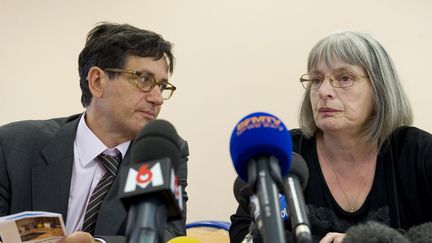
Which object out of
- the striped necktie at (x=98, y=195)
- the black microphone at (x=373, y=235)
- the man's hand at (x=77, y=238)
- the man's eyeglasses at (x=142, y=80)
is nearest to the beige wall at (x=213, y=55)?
the man's eyeglasses at (x=142, y=80)

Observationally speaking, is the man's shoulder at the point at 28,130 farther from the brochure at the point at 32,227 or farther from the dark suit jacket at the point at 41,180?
the brochure at the point at 32,227

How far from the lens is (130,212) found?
1.71 feet

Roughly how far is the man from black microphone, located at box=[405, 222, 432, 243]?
84 cm

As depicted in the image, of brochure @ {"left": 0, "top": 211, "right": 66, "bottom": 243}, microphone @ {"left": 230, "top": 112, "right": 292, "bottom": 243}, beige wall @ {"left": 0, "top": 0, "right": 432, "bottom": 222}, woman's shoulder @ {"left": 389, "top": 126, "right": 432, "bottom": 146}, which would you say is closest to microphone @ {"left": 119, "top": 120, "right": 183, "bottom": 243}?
microphone @ {"left": 230, "top": 112, "right": 292, "bottom": 243}

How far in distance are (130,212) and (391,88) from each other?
1.31m

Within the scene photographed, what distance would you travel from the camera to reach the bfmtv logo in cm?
52

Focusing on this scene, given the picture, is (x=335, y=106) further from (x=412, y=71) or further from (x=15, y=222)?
(x=412, y=71)

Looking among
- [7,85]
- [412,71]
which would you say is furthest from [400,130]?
[7,85]

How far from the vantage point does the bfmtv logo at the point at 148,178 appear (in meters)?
0.52

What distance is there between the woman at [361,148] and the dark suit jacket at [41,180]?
16.3 inches

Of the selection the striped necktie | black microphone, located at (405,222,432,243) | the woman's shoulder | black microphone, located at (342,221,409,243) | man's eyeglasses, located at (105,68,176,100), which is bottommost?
the striped necktie

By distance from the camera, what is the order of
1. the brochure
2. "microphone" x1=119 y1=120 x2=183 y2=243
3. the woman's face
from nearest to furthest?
"microphone" x1=119 y1=120 x2=183 y2=243
the brochure
the woman's face

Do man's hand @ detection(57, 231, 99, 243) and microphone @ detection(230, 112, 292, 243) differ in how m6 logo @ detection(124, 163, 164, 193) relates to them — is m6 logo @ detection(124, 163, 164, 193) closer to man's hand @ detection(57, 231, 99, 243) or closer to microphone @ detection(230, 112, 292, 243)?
microphone @ detection(230, 112, 292, 243)

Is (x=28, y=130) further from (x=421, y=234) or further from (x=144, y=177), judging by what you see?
(x=421, y=234)
